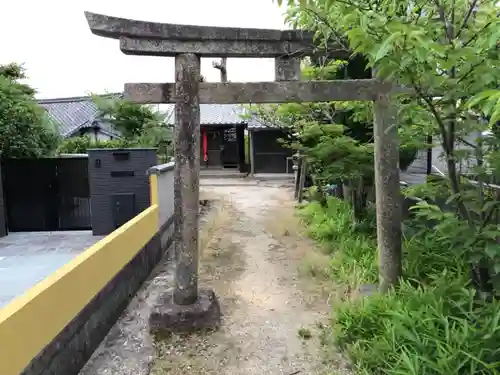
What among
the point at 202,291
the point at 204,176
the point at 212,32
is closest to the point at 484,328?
the point at 202,291

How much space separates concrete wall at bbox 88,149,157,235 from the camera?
7.70 metres

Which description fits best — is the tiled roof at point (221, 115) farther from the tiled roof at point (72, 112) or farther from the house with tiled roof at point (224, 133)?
the tiled roof at point (72, 112)

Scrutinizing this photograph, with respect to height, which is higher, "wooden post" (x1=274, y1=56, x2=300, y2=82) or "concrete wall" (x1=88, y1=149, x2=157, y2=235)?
"wooden post" (x1=274, y1=56, x2=300, y2=82)

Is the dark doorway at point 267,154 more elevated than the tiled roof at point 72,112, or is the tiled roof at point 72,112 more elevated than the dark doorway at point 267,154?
the tiled roof at point 72,112

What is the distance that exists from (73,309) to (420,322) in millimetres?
2733

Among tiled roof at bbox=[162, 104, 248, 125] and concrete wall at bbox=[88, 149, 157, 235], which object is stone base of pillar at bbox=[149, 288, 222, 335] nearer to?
concrete wall at bbox=[88, 149, 157, 235]

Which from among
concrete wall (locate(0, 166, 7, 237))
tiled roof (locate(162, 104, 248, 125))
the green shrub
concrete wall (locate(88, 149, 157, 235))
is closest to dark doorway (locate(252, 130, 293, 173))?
tiled roof (locate(162, 104, 248, 125))

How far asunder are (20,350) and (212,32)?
10.2ft

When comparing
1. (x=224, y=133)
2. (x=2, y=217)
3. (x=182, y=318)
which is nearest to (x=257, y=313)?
(x=182, y=318)

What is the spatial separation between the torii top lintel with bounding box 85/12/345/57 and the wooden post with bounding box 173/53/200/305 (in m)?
0.15

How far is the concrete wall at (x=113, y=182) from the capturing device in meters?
7.70

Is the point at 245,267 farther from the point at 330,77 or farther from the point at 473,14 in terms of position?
the point at 473,14

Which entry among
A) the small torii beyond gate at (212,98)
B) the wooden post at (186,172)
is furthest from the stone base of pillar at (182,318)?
the wooden post at (186,172)

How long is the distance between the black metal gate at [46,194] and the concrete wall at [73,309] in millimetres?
3153
